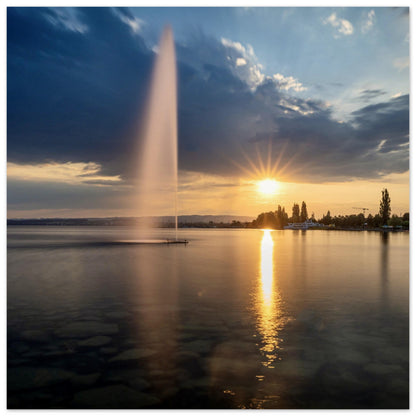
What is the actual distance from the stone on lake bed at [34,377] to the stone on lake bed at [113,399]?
1.39 m

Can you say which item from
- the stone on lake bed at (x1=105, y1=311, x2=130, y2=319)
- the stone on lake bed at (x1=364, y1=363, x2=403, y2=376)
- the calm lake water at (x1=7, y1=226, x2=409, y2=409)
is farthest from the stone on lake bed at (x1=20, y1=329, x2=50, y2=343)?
the stone on lake bed at (x1=364, y1=363, x2=403, y2=376)

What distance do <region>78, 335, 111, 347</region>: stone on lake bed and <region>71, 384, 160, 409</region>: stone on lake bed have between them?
14.2 ft

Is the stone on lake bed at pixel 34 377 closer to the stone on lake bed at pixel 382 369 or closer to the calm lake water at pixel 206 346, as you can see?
the calm lake water at pixel 206 346

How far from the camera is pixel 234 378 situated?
12.6 metres

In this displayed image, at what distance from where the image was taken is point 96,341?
1645cm

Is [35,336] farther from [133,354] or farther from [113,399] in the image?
[113,399]

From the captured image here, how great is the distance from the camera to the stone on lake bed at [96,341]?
1593 centimetres

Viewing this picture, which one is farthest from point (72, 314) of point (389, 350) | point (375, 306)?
point (375, 306)

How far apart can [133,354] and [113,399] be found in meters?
3.66

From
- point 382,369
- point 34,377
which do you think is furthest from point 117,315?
point 382,369

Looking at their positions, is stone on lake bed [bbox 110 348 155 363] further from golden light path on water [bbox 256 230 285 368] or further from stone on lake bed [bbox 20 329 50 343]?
golden light path on water [bbox 256 230 285 368]

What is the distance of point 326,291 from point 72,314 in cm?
1855

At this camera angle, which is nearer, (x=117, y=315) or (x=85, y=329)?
(x=85, y=329)
